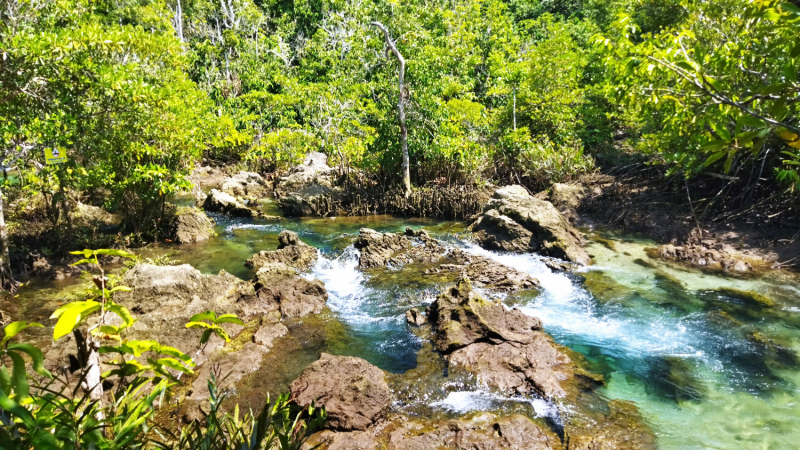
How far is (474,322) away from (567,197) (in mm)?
8544

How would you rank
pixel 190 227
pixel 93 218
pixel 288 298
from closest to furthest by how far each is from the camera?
pixel 288 298
pixel 190 227
pixel 93 218

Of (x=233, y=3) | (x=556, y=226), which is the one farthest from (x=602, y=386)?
(x=233, y=3)

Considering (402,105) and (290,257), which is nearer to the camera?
(290,257)

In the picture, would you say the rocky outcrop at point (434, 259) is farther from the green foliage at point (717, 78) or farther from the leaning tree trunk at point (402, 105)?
the green foliage at point (717, 78)

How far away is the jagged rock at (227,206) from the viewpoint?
14.4 metres

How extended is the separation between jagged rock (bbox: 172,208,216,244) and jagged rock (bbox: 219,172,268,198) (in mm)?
4832

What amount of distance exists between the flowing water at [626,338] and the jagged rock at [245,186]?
6237 millimetres

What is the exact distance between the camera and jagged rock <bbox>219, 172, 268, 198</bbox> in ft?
55.6

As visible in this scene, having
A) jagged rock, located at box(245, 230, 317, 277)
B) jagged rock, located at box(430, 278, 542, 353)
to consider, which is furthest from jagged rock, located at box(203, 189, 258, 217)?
jagged rock, located at box(430, 278, 542, 353)

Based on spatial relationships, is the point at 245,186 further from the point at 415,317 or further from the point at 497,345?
the point at 497,345

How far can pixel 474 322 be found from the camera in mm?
6406

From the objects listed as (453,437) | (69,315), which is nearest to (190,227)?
(453,437)

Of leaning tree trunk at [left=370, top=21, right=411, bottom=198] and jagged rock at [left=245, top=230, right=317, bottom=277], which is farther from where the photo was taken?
leaning tree trunk at [left=370, top=21, right=411, bottom=198]

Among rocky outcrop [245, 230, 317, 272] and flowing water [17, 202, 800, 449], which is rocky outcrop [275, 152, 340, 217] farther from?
rocky outcrop [245, 230, 317, 272]
